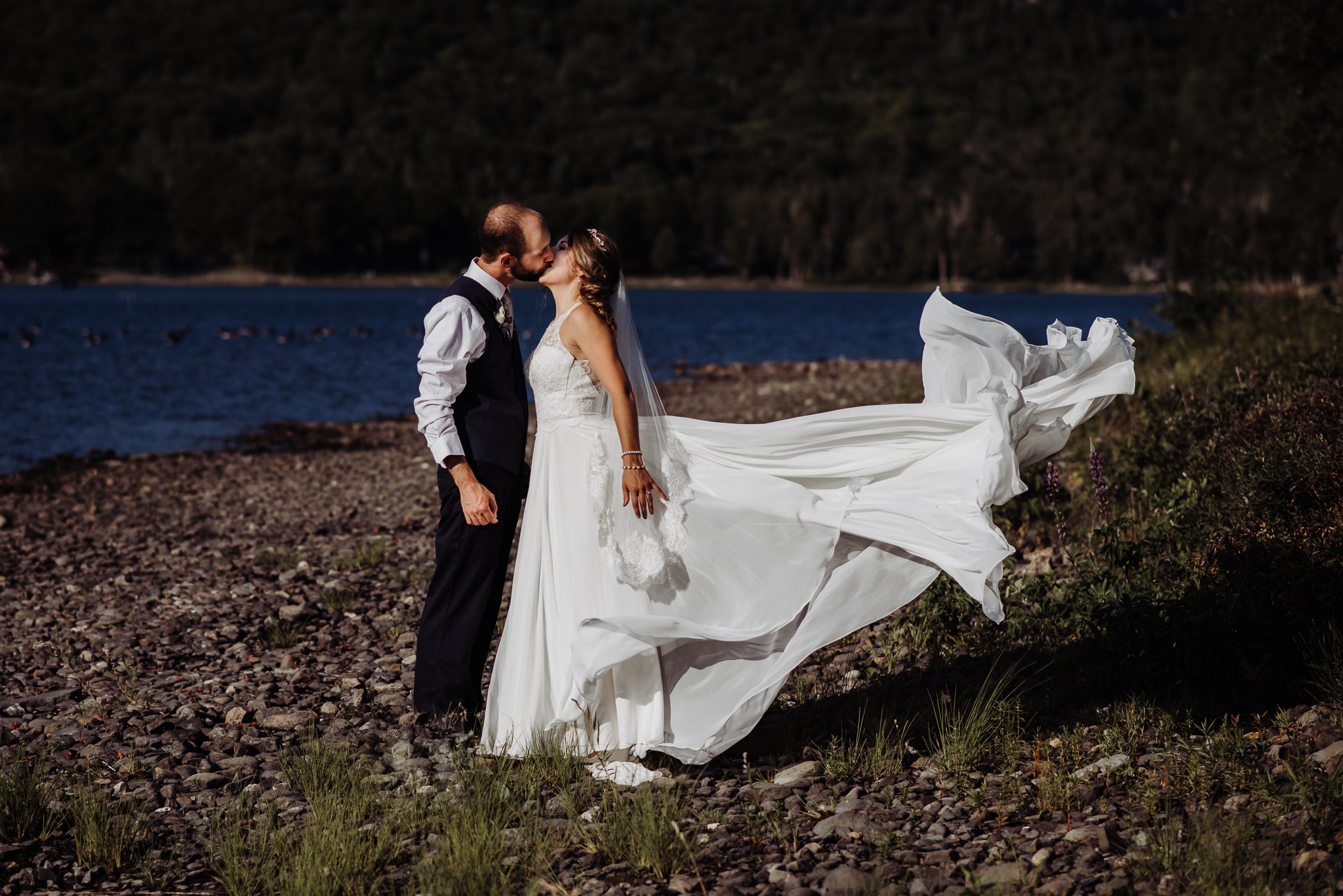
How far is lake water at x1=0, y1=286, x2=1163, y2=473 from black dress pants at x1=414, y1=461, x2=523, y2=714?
1.06m

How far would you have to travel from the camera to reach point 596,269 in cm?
521

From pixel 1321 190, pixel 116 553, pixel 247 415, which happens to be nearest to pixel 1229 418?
pixel 116 553

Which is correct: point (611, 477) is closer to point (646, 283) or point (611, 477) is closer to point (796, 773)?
point (796, 773)

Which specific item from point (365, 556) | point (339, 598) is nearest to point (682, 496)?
point (339, 598)

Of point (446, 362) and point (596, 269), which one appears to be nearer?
point (596, 269)

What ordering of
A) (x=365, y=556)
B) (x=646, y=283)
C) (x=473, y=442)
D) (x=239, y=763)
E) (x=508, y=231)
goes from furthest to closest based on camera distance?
(x=646, y=283) < (x=365, y=556) < (x=239, y=763) < (x=473, y=442) < (x=508, y=231)

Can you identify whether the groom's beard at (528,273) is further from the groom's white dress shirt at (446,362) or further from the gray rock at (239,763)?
the gray rock at (239,763)

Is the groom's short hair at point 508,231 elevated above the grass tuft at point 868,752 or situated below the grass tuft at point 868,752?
above

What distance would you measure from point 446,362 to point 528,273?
61cm

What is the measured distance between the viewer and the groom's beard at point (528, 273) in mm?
5555

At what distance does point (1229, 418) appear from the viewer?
8898 millimetres

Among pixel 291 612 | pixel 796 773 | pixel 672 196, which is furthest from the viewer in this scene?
pixel 672 196

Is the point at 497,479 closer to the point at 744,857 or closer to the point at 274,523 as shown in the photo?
the point at 744,857

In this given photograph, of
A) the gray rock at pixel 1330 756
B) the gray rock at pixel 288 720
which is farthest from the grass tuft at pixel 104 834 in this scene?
the gray rock at pixel 1330 756
